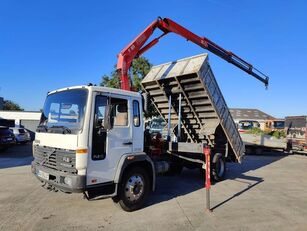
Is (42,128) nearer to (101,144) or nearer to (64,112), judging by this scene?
(64,112)

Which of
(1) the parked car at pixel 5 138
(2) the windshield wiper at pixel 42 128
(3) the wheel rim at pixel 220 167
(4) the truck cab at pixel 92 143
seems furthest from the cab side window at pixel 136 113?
(1) the parked car at pixel 5 138

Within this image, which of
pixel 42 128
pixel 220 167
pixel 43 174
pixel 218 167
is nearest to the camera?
pixel 43 174

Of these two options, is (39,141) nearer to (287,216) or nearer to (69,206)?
(69,206)

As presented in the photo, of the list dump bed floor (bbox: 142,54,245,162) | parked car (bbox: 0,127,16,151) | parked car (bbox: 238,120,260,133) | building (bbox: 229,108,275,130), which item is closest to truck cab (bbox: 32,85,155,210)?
dump bed floor (bbox: 142,54,245,162)

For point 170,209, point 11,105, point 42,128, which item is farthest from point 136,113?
point 11,105

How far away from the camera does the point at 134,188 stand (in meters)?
6.21

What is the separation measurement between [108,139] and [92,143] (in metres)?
0.39

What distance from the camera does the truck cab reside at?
527cm

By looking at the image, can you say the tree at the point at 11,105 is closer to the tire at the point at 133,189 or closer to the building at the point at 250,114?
the building at the point at 250,114

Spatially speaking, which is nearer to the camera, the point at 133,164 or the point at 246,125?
the point at 133,164

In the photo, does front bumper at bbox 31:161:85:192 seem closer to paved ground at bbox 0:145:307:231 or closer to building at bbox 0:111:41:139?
paved ground at bbox 0:145:307:231

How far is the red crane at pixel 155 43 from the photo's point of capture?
26.6 feet

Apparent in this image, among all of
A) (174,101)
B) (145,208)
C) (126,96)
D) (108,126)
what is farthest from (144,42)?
(145,208)

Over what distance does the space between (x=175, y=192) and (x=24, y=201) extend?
380 centimetres
